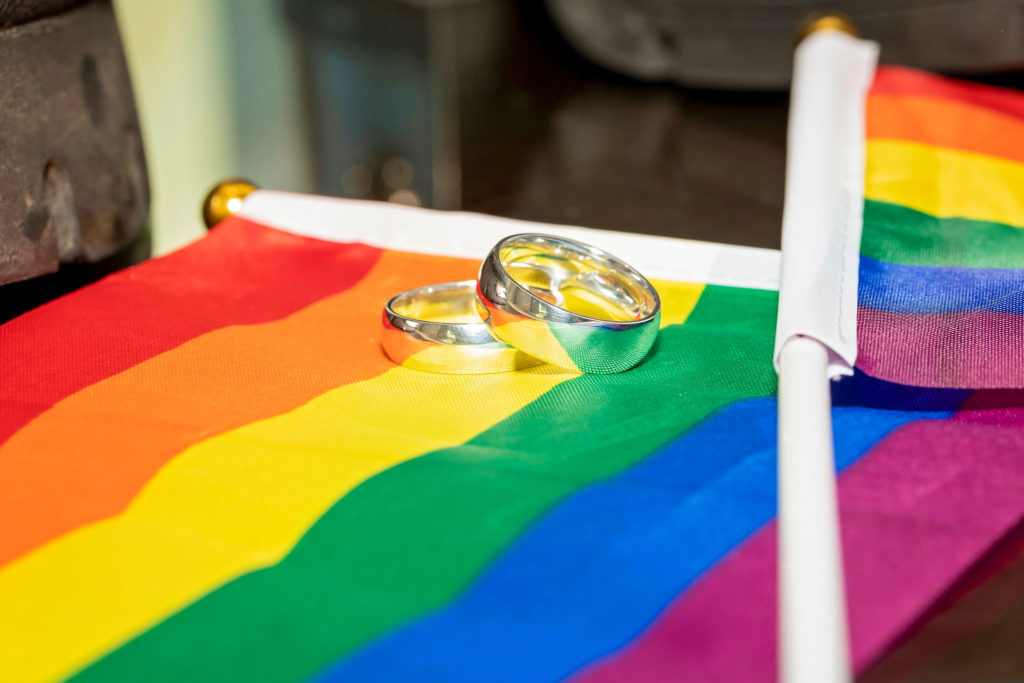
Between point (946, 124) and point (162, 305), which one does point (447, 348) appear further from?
point (946, 124)

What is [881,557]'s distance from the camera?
298 millimetres

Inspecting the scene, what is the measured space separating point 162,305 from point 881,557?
353mm

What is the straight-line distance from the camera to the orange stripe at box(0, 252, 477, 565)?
0.34 meters

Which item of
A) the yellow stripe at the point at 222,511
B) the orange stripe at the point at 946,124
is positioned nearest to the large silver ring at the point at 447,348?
the yellow stripe at the point at 222,511

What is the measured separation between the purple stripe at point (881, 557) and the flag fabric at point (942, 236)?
0.04 meters

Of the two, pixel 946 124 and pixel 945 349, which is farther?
pixel 946 124

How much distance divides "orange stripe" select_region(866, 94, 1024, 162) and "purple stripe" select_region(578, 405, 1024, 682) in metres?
0.33

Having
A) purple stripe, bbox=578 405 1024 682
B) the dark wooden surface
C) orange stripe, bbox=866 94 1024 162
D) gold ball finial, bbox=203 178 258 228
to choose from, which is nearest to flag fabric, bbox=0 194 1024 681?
purple stripe, bbox=578 405 1024 682

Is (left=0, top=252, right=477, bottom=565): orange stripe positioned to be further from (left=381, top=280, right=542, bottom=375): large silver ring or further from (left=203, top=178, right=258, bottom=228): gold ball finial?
(left=203, top=178, right=258, bottom=228): gold ball finial

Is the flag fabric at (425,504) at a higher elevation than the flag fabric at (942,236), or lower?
lower

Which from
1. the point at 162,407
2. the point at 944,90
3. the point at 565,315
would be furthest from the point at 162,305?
the point at 944,90

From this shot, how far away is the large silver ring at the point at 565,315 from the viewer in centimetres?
39

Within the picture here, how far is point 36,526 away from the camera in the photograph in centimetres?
33

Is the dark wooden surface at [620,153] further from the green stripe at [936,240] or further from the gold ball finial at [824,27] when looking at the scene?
the green stripe at [936,240]
